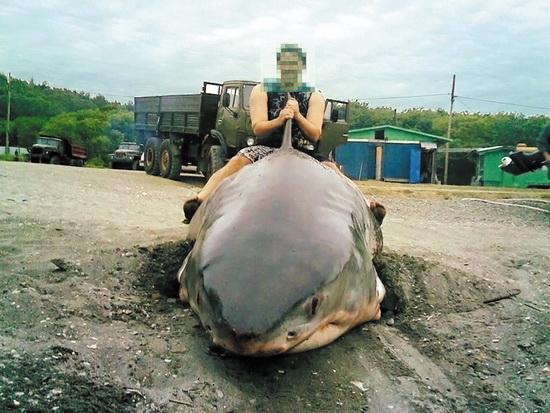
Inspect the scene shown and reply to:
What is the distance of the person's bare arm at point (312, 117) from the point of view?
468cm

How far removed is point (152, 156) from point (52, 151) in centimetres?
1337

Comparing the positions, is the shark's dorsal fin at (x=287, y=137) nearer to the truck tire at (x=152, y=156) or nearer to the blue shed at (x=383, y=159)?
the truck tire at (x=152, y=156)

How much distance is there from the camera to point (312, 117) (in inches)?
196

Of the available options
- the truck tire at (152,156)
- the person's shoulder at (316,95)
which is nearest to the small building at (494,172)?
the truck tire at (152,156)

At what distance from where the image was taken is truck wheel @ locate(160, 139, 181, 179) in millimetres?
17297

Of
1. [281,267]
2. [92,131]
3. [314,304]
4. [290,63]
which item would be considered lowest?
[314,304]

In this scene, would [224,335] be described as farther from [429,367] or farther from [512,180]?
[512,180]

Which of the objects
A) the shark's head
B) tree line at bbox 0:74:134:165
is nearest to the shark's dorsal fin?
the shark's head

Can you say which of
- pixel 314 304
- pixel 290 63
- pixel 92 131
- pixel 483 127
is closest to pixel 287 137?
pixel 290 63

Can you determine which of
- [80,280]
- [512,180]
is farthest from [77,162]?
[80,280]

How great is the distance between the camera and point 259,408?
106 inches

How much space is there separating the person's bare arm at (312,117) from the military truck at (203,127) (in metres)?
7.72

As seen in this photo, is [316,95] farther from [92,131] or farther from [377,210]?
[92,131]

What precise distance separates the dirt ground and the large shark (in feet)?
0.70
